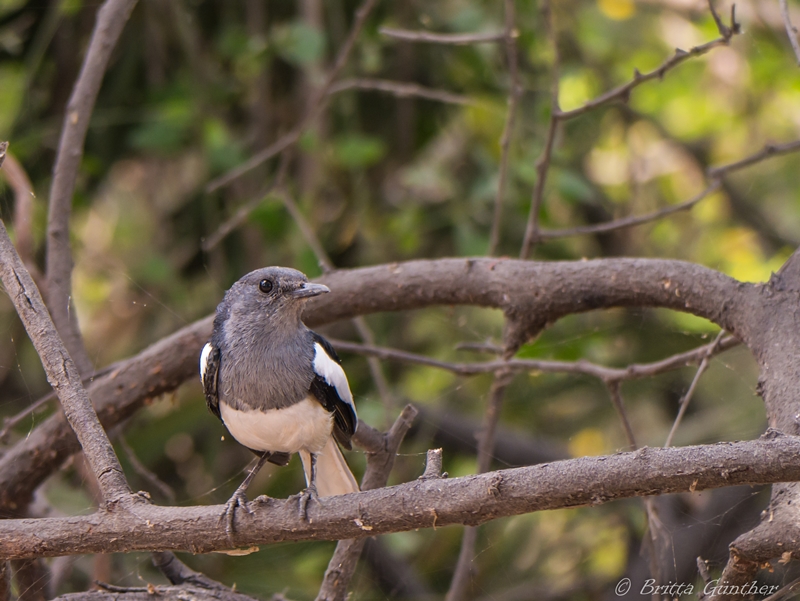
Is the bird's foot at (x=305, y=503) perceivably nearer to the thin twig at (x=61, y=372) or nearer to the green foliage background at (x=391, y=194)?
the thin twig at (x=61, y=372)

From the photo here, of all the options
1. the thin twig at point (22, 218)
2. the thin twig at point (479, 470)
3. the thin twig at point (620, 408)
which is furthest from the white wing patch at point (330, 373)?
the thin twig at point (22, 218)

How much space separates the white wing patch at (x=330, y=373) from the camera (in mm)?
2311

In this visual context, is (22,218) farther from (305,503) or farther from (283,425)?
(305,503)

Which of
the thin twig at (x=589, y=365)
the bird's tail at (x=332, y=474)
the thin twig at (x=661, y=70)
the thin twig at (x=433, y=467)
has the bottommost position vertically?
the bird's tail at (x=332, y=474)

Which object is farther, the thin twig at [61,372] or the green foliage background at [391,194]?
the green foliage background at [391,194]

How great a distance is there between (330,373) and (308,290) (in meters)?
0.27

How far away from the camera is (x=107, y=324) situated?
16.5ft

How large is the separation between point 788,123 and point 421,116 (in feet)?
10.2

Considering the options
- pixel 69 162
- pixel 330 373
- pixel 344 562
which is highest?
pixel 69 162

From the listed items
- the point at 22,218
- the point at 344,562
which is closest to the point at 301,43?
the point at 22,218

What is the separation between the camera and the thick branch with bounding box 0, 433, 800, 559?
1417mm

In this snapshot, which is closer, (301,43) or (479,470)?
(479,470)

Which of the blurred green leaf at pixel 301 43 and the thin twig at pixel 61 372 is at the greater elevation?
the blurred green leaf at pixel 301 43

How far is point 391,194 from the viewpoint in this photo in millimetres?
5176
